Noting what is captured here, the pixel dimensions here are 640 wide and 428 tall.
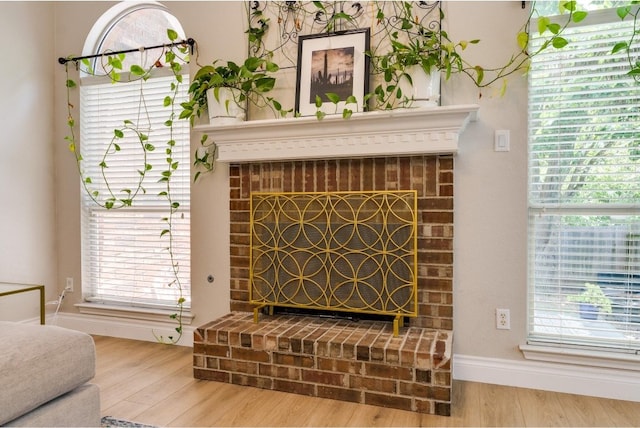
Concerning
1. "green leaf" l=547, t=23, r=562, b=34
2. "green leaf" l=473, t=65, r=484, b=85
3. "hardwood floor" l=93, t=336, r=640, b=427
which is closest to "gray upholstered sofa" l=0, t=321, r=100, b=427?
"hardwood floor" l=93, t=336, r=640, b=427

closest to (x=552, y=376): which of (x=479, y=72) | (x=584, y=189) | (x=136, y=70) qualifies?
(x=584, y=189)

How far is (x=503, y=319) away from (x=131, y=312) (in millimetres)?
2402

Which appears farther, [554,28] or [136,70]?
[136,70]

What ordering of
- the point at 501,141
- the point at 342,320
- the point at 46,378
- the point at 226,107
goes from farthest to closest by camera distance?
the point at 226,107, the point at 342,320, the point at 501,141, the point at 46,378

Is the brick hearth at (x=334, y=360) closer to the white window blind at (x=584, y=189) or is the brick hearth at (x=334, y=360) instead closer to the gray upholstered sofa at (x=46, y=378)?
the white window blind at (x=584, y=189)

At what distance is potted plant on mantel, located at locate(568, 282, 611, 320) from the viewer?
7.04 ft

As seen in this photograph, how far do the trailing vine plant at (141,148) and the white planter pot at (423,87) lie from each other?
4.95 ft

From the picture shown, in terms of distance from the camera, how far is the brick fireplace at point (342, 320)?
78.1 inches

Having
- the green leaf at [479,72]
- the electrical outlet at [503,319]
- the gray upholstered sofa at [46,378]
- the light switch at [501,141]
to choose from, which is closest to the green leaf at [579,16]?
the green leaf at [479,72]

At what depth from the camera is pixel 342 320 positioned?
2396mm

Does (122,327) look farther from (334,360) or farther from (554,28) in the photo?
(554,28)

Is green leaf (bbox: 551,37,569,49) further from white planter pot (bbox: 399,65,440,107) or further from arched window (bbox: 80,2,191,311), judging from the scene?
arched window (bbox: 80,2,191,311)

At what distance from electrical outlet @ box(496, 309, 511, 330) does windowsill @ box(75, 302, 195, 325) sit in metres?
1.87

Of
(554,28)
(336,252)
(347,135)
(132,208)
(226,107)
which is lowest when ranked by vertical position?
(336,252)
